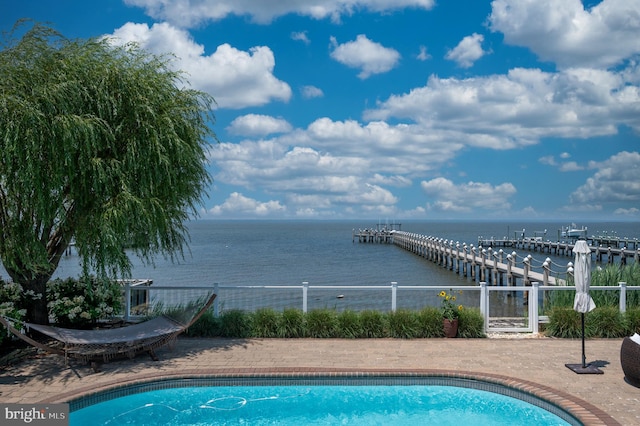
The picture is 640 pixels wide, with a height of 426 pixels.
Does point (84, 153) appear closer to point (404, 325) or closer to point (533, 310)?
point (404, 325)

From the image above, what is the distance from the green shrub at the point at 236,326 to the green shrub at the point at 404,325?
3003 millimetres

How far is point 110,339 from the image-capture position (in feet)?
30.7

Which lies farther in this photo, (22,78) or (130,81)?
(130,81)

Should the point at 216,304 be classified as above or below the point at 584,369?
above

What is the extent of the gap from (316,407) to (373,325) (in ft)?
11.2

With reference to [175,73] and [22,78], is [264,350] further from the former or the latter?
[22,78]

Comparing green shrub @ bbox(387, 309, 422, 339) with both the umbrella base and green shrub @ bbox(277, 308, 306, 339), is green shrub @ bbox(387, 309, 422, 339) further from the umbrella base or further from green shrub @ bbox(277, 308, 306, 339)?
the umbrella base

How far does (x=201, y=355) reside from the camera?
9977 mm

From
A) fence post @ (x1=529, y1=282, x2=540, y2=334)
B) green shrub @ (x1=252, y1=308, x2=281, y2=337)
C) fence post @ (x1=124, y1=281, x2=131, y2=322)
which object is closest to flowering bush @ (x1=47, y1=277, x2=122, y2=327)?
fence post @ (x1=124, y1=281, x2=131, y2=322)

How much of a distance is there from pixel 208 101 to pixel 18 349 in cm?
592

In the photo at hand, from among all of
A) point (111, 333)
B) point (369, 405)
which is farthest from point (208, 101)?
point (369, 405)

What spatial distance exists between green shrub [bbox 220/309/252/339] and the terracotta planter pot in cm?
412

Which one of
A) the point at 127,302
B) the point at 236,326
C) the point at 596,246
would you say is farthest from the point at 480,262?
the point at 596,246

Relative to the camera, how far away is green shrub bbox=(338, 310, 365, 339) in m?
11.3
